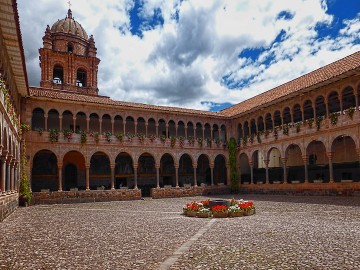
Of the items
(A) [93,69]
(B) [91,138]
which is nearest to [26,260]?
(B) [91,138]

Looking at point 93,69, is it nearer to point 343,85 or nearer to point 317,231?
point 343,85

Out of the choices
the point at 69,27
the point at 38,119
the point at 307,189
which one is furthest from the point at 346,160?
the point at 69,27

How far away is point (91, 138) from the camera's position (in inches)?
1031

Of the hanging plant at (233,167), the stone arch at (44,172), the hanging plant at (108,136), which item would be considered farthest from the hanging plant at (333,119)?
the stone arch at (44,172)

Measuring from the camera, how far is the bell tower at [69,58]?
3222 cm

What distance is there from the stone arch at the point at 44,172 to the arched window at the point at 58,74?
914cm

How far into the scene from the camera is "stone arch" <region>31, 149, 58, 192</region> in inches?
1063

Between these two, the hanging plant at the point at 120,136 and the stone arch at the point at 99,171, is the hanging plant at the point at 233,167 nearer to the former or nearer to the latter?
the hanging plant at the point at 120,136

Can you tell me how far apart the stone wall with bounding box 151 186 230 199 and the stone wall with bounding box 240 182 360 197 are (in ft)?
7.40

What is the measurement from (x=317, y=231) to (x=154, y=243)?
4.73m

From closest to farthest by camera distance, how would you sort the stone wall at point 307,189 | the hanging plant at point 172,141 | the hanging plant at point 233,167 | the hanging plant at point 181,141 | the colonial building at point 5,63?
the colonial building at point 5,63 → the stone wall at point 307,189 → the hanging plant at point 172,141 → the hanging plant at point 181,141 → the hanging plant at point 233,167

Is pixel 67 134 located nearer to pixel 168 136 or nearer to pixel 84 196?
pixel 84 196

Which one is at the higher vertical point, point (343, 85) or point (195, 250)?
point (343, 85)

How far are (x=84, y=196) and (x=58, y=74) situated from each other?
15.1 meters
